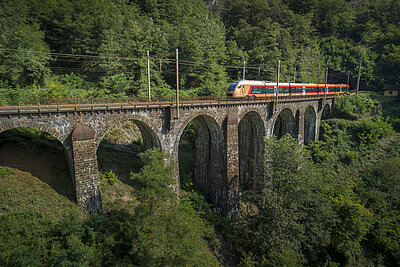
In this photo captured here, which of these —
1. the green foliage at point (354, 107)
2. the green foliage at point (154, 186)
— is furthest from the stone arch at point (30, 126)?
the green foliage at point (354, 107)

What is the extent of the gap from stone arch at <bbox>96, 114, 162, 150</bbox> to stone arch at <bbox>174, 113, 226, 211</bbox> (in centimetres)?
422

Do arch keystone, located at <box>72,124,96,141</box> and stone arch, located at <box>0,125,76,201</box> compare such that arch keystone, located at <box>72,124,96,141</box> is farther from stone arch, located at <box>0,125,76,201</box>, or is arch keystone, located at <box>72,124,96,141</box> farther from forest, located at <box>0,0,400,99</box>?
forest, located at <box>0,0,400,99</box>

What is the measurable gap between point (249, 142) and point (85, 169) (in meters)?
22.5

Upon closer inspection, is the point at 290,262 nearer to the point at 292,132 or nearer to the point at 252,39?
the point at 292,132

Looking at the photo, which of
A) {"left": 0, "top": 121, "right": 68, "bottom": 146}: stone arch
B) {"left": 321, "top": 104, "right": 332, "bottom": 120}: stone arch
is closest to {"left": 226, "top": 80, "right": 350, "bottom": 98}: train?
{"left": 321, "top": 104, "right": 332, "bottom": 120}: stone arch

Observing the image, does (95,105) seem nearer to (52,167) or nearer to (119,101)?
(119,101)

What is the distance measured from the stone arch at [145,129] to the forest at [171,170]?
9.34 ft

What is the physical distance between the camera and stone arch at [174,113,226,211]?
2720cm

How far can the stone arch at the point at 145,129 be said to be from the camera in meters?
18.8

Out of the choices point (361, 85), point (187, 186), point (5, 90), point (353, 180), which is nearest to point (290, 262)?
point (187, 186)

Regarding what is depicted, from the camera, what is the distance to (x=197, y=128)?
29234 millimetres

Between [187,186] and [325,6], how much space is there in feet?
323

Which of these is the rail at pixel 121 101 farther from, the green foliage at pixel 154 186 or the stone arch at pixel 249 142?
the green foliage at pixel 154 186

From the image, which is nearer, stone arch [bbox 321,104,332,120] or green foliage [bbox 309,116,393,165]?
green foliage [bbox 309,116,393,165]
